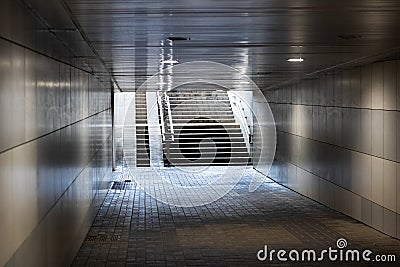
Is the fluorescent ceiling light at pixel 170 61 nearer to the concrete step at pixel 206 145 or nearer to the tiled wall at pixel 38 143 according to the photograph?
the tiled wall at pixel 38 143

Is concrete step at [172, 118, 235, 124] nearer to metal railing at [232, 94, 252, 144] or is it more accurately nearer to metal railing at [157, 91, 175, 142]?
metal railing at [157, 91, 175, 142]

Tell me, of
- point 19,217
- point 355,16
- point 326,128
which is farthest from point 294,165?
point 19,217

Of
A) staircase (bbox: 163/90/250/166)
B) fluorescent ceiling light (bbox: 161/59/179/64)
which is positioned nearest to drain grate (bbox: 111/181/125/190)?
staircase (bbox: 163/90/250/166)

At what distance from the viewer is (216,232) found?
1364cm

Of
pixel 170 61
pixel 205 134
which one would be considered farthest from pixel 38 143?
pixel 205 134

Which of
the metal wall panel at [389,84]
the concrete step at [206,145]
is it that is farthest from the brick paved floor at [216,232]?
the concrete step at [206,145]

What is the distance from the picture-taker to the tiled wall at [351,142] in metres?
13.2

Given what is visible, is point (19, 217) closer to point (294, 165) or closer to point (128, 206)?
point (128, 206)

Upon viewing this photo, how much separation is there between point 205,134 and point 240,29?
24009 millimetres

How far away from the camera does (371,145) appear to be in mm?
14203

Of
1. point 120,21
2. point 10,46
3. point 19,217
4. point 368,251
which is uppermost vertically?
point 120,21

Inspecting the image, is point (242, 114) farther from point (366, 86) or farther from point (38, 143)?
point (38, 143)

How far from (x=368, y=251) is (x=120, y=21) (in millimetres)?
6163

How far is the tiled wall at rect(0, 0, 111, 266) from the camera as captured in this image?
5.83m
